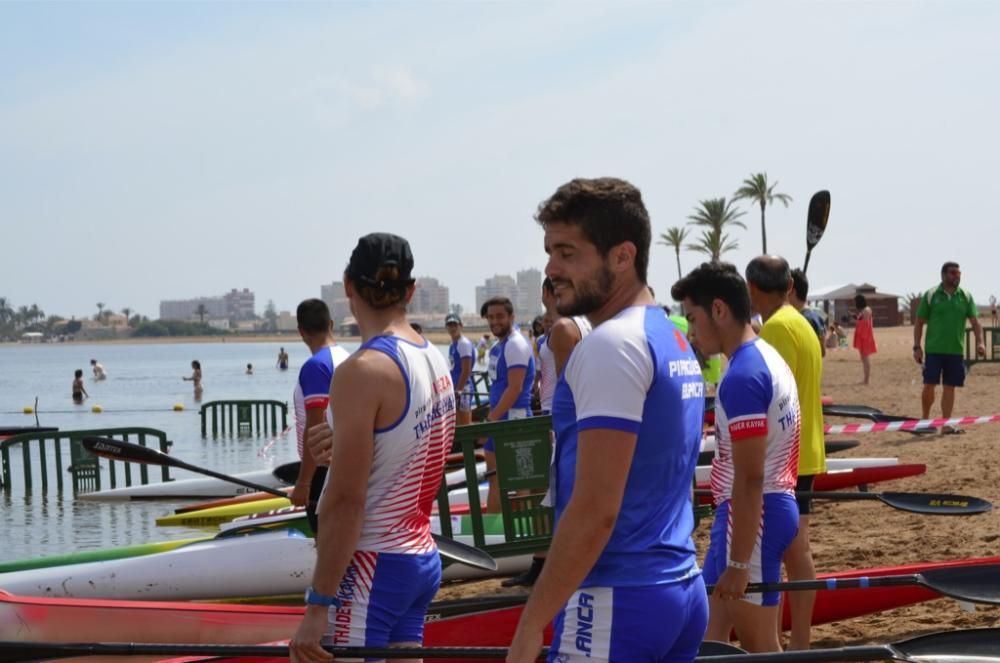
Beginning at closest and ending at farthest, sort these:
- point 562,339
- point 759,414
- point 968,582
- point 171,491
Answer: point 759,414, point 968,582, point 562,339, point 171,491

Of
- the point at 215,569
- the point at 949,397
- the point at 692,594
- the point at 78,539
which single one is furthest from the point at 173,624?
the point at 949,397

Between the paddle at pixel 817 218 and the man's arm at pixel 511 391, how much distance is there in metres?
2.65

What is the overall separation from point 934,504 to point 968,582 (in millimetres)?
1951

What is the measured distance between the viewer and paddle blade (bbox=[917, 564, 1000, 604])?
4.77 meters

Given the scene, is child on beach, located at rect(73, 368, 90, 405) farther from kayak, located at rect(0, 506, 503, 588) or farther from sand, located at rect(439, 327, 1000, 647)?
kayak, located at rect(0, 506, 503, 588)

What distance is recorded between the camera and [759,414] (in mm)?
4055

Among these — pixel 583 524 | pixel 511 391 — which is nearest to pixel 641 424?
pixel 583 524

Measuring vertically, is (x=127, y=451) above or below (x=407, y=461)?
below

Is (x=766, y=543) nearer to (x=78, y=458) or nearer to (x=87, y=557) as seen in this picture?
(x=87, y=557)

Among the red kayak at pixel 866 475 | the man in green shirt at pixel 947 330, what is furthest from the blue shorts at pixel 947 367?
the red kayak at pixel 866 475

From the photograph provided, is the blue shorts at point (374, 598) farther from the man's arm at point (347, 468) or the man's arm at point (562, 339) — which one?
the man's arm at point (562, 339)

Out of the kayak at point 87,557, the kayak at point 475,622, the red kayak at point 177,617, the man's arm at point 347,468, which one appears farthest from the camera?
the kayak at point 87,557

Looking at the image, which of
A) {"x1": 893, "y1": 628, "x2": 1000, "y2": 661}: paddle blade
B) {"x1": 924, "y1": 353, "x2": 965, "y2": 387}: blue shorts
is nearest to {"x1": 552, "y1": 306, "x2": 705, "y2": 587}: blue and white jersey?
{"x1": 893, "y1": 628, "x2": 1000, "y2": 661}: paddle blade

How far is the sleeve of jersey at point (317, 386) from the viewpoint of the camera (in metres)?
6.00
